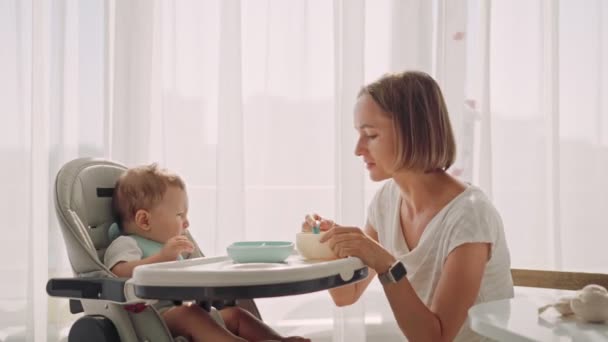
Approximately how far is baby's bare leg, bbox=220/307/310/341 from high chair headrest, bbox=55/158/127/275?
12.5 inches

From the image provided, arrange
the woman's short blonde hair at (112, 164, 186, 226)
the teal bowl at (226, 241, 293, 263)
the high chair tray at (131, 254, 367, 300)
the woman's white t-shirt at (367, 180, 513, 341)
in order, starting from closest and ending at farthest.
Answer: the high chair tray at (131, 254, 367, 300)
the teal bowl at (226, 241, 293, 263)
the woman's white t-shirt at (367, 180, 513, 341)
the woman's short blonde hair at (112, 164, 186, 226)

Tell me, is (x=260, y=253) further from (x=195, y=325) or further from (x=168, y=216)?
(x=168, y=216)

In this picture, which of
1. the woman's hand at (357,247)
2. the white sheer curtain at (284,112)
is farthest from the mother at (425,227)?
the white sheer curtain at (284,112)

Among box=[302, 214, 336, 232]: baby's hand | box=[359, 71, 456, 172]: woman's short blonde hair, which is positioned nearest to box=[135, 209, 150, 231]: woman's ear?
box=[302, 214, 336, 232]: baby's hand

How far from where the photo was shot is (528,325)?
96 cm

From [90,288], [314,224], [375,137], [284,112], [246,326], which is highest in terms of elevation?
[284,112]

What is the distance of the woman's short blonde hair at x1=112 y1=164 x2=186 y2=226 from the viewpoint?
1578 mm

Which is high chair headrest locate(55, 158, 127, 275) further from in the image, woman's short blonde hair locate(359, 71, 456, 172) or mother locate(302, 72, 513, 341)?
woman's short blonde hair locate(359, 71, 456, 172)

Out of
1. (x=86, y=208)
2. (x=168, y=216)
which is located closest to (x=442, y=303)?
(x=168, y=216)

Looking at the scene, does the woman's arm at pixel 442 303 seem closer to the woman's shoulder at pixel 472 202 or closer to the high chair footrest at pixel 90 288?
the woman's shoulder at pixel 472 202

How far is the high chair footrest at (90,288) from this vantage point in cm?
122

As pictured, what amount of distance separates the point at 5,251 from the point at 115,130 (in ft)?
1.81

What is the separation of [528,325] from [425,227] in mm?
619

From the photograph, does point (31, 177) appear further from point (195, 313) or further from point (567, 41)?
point (567, 41)
